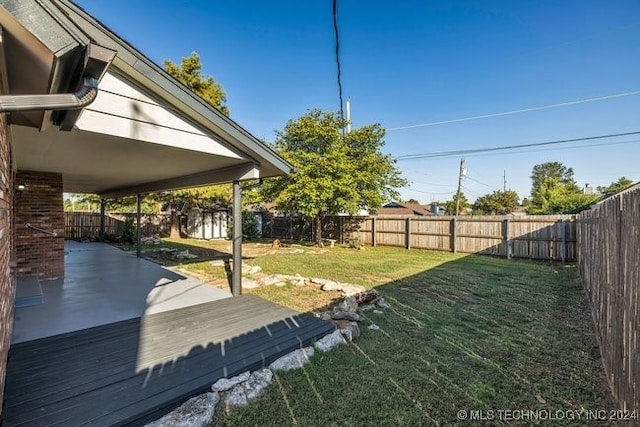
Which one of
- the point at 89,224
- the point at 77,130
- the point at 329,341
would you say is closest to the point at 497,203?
the point at 329,341

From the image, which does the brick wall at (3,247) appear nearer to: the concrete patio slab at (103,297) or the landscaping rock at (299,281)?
the concrete patio slab at (103,297)

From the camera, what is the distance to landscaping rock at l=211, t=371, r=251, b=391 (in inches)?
102

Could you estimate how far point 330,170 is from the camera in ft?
43.0

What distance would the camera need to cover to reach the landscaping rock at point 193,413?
7.16ft

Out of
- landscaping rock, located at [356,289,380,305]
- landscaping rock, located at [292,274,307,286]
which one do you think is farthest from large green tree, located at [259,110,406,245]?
landscaping rock, located at [356,289,380,305]

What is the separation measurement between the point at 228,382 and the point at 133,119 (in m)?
3.16

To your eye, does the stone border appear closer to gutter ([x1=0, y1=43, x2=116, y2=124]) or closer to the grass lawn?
the grass lawn

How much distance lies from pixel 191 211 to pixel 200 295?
1547 cm

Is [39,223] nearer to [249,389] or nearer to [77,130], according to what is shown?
[77,130]

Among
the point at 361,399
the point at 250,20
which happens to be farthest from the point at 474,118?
the point at 361,399

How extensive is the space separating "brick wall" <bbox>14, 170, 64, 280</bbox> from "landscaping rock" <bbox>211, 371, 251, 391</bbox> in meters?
6.18

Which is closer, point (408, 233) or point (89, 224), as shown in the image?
point (408, 233)

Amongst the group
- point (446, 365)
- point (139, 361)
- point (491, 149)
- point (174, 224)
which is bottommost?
point (446, 365)

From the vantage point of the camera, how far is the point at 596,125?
15.6 meters
